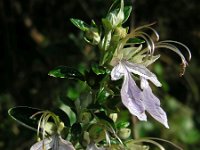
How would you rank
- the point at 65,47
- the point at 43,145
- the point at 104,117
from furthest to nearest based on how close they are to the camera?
the point at 65,47 < the point at 104,117 < the point at 43,145

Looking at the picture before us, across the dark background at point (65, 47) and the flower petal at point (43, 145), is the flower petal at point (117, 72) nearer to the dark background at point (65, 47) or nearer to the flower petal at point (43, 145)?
the flower petal at point (43, 145)

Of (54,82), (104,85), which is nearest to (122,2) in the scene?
(104,85)

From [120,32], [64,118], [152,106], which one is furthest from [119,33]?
[64,118]

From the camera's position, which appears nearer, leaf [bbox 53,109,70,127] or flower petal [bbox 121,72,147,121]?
flower petal [bbox 121,72,147,121]

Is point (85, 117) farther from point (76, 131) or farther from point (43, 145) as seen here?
point (43, 145)

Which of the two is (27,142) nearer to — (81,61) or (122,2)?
(81,61)

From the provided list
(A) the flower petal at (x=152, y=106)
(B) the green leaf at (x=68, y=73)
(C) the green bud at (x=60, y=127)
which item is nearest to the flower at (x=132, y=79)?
(A) the flower petal at (x=152, y=106)

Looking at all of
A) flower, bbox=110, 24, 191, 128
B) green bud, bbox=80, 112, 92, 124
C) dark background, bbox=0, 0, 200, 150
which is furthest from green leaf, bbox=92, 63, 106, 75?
dark background, bbox=0, 0, 200, 150

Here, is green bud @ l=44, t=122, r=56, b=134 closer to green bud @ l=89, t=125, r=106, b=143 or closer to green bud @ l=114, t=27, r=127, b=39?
green bud @ l=89, t=125, r=106, b=143
